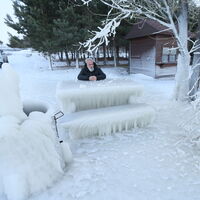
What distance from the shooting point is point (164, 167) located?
2266 mm

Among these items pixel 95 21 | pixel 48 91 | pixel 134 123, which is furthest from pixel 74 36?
pixel 134 123

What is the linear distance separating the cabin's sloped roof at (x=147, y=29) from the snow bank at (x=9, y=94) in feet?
24.8

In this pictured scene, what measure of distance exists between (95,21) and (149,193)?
9991 mm

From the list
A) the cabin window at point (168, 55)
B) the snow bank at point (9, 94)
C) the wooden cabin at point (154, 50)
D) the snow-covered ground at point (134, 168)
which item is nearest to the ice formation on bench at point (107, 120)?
the snow-covered ground at point (134, 168)

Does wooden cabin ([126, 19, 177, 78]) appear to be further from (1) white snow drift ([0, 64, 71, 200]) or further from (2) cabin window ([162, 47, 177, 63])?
(1) white snow drift ([0, 64, 71, 200])

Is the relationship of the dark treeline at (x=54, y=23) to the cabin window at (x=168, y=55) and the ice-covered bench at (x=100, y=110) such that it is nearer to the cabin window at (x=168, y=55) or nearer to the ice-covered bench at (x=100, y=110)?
the cabin window at (x=168, y=55)

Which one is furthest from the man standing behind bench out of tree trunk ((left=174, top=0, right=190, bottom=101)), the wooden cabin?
the wooden cabin

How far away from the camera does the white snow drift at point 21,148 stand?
166 cm

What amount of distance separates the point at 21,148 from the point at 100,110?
160 cm

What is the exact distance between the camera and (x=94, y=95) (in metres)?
3.15

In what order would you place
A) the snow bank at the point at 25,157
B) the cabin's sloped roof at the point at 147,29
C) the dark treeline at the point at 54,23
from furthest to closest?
the dark treeline at the point at 54,23, the cabin's sloped roof at the point at 147,29, the snow bank at the point at 25,157

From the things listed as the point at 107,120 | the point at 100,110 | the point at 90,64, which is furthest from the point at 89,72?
the point at 107,120

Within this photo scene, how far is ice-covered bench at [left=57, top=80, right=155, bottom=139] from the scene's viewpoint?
Answer: 2.91 metres

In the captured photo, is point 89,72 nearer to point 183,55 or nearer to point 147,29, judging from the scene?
point 183,55
